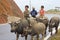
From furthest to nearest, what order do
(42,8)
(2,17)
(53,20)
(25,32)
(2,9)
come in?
(2,9) < (2,17) < (53,20) < (42,8) < (25,32)

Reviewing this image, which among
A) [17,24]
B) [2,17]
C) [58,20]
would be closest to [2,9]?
[2,17]

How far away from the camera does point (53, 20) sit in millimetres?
23250

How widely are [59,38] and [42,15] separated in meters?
2.43

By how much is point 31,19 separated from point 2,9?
114ft

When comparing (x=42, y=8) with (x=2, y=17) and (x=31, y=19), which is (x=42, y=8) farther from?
(x=2, y=17)

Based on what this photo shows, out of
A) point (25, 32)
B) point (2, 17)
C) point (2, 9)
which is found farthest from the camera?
point (2, 9)

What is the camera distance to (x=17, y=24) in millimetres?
17984

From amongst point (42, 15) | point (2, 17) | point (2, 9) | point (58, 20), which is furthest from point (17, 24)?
point (2, 9)

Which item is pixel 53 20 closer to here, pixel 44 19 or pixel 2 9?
pixel 44 19

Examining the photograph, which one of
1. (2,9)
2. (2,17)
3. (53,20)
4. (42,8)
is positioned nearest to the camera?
(42,8)

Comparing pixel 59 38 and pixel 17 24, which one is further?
pixel 59 38

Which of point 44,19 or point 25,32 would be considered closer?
point 25,32

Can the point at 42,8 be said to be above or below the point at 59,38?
above

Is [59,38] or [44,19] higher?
[44,19]
